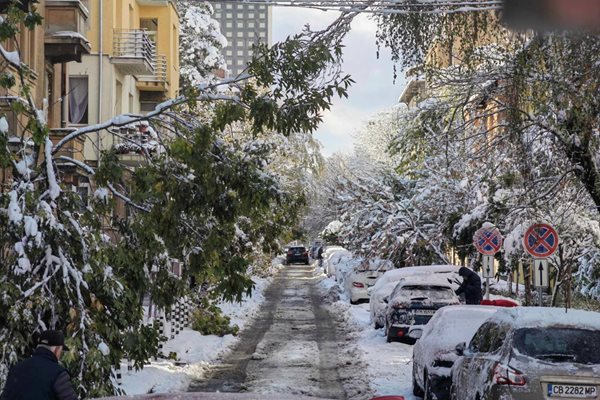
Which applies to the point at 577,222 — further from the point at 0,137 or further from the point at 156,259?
the point at 0,137

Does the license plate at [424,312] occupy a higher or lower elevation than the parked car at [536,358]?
lower

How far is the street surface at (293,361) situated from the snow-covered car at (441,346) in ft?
4.29

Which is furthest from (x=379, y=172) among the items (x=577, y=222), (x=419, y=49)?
(x=419, y=49)

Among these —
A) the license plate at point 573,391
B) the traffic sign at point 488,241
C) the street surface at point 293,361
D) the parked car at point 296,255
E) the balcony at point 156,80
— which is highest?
the balcony at point 156,80

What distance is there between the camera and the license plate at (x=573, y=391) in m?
10.4

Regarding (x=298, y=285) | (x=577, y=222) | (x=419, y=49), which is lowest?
(x=298, y=285)

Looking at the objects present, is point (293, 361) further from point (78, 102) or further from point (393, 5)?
point (78, 102)

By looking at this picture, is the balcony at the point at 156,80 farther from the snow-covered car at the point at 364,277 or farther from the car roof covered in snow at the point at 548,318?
the car roof covered in snow at the point at 548,318

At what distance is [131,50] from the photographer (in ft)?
116

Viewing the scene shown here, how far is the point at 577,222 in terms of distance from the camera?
80.4 ft

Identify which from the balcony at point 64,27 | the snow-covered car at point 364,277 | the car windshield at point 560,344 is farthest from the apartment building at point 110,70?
the car windshield at point 560,344

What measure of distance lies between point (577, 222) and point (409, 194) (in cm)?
1582

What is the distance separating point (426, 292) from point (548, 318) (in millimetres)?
11203

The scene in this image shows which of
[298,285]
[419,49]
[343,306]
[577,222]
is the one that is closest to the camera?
[419,49]
